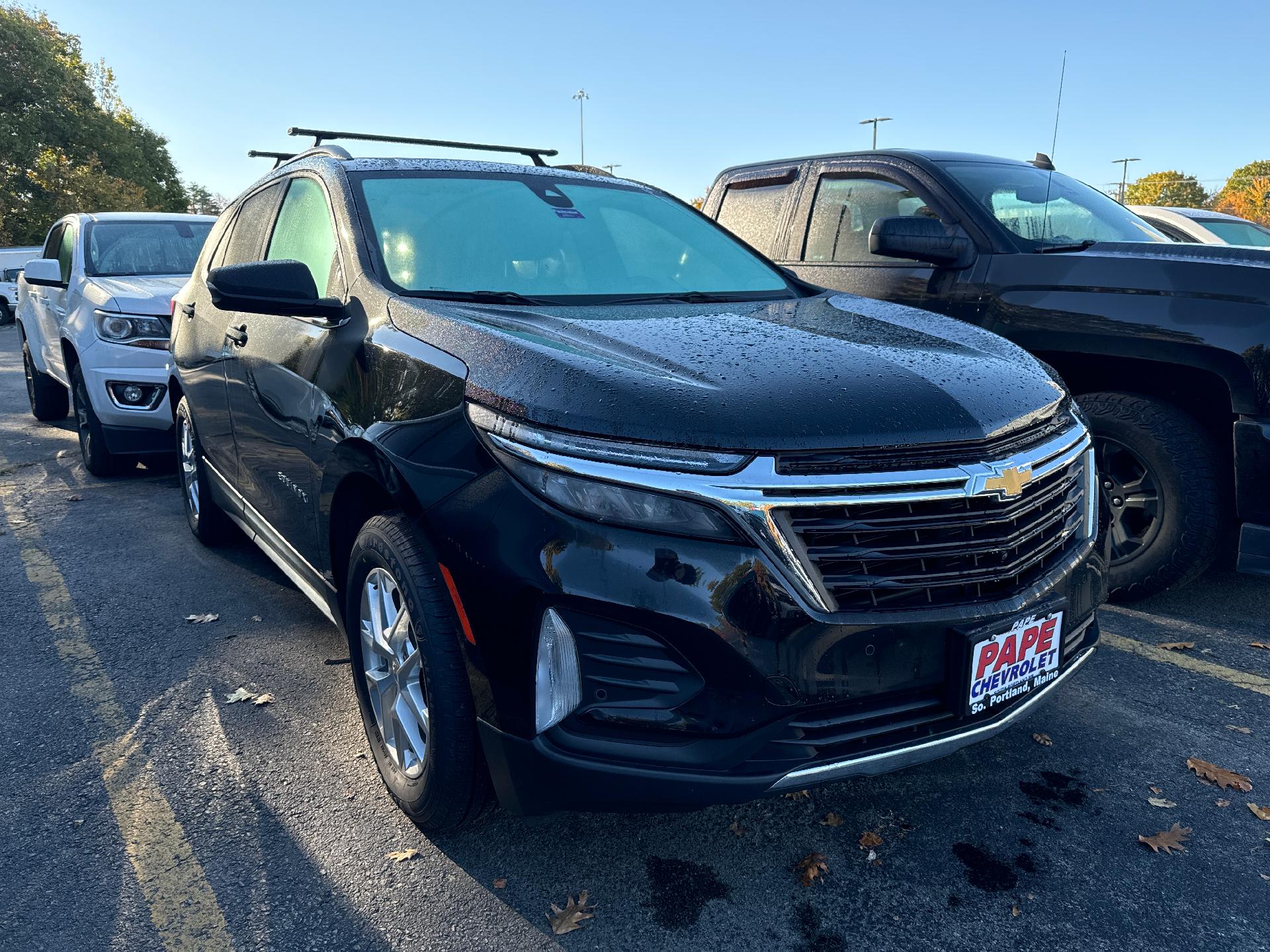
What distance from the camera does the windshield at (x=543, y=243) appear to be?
299 centimetres

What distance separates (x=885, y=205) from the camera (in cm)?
495

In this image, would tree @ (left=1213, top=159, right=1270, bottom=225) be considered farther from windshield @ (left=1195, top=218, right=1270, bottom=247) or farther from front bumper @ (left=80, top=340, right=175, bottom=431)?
front bumper @ (left=80, top=340, right=175, bottom=431)

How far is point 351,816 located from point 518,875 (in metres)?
0.56

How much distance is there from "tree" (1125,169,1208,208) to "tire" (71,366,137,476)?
258ft

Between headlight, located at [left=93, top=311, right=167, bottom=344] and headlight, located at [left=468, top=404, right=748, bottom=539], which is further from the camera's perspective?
headlight, located at [left=93, top=311, right=167, bottom=344]

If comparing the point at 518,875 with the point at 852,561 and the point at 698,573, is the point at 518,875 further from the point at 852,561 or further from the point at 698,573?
the point at 852,561

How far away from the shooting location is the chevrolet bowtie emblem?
211 centimetres

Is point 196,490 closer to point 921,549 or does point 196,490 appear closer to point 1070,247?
point 921,549

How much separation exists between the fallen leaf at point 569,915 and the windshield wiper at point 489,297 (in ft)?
5.41

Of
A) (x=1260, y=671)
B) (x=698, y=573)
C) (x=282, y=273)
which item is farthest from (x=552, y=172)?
(x=1260, y=671)

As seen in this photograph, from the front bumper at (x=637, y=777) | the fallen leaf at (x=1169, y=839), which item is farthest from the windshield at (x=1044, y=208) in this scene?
the front bumper at (x=637, y=777)

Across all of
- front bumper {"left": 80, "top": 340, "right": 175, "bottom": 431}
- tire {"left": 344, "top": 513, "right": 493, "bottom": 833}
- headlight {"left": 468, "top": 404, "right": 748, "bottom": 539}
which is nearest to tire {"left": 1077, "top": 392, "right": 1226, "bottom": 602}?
headlight {"left": 468, "top": 404, "right": 748, "bottom": 539}

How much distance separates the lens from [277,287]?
281cm

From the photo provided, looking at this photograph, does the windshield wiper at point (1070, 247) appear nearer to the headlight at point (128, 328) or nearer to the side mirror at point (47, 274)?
the headlight at point (128, 328)
